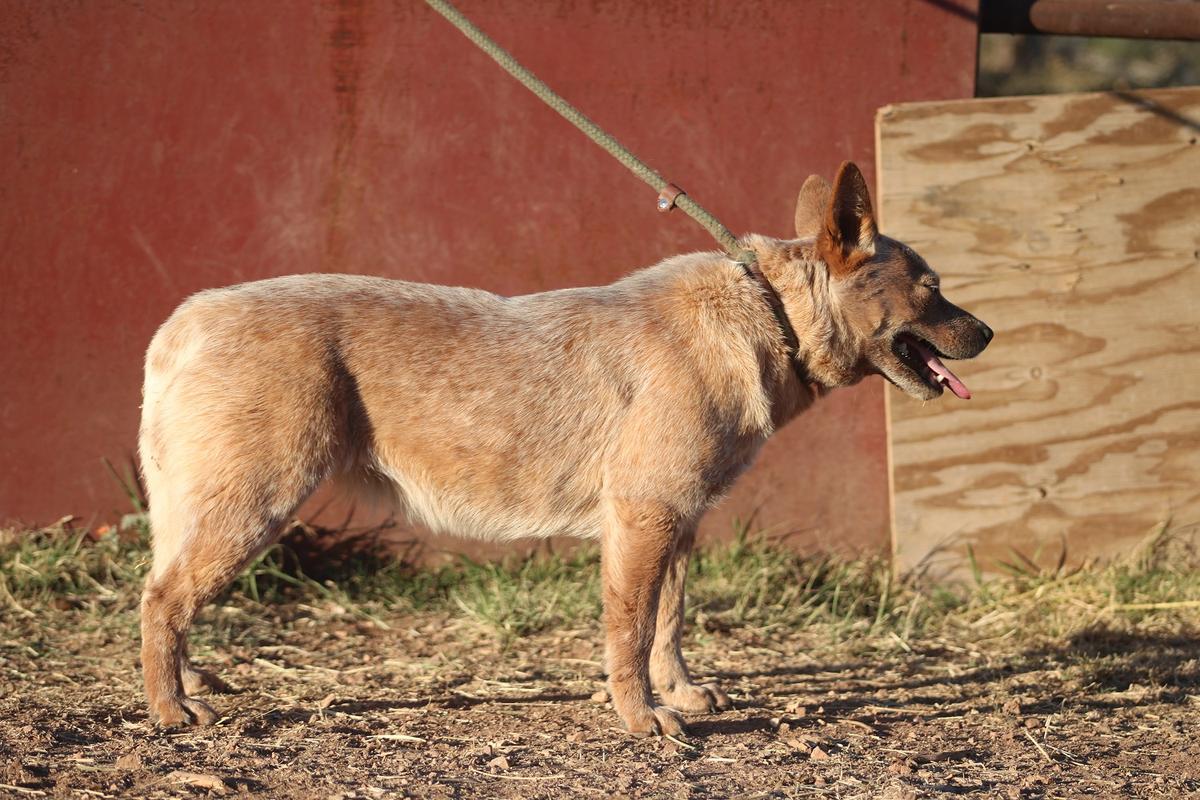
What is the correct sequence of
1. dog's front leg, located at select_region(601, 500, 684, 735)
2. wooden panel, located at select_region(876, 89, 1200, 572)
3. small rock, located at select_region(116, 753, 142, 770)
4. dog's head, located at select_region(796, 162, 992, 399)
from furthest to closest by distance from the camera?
wooden panel, located at select_region(876, 89, 1200, 572)
dog's head, located at select_region(796, 162, 992, 399)
dog's front leg, located at select_region(601, 500, 684, 735)
small rock, located at select_region(116, 753, 142, 770)

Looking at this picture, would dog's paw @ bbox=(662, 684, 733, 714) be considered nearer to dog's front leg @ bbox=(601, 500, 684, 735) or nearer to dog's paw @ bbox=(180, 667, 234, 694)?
dog's front leg @ bbox=(601, 500, 684, 735)

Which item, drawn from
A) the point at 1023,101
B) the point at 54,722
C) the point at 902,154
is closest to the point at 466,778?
the point at 54,722

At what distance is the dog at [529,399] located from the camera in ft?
12.8

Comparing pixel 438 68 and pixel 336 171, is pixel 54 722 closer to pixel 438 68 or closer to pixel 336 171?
pixel 336 171

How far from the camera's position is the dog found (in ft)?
12.8

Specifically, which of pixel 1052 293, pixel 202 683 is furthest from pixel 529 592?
pixel 1052 293

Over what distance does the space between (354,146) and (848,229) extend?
2477 millimetres

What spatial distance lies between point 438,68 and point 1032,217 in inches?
108

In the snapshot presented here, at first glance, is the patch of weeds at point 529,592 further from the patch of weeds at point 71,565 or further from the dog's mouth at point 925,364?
the dog's mouth at point 925,364

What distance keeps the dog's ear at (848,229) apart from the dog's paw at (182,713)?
2480 mm

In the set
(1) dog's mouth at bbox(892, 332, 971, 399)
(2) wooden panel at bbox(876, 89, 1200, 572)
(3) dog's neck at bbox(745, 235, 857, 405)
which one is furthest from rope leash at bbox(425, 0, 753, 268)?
(2) wooden panel at bbox(876, 89, 1200, 572)

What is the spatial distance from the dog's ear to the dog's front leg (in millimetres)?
1007

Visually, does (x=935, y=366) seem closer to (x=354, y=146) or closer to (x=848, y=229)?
(x=848, y=229)

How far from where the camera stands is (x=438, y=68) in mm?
5625
